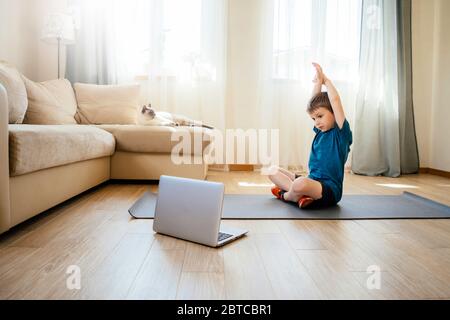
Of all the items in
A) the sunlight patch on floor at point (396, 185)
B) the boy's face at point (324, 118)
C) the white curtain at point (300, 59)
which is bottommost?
the sunlight patch on floor at point (396, 185)

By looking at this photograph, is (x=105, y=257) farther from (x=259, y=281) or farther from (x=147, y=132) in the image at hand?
(x=147, y=132)

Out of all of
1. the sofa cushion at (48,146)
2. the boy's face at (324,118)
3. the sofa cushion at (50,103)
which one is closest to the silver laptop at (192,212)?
the sofa cushion at (48,146)

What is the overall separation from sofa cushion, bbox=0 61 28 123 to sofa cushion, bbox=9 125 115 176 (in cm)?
38

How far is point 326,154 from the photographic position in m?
1.92

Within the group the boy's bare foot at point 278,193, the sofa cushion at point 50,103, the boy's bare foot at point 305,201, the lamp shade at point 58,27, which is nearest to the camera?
the boy's bare foot at point 305,201

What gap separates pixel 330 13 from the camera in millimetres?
3574

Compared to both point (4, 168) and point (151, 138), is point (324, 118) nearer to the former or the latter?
point (151, 138)

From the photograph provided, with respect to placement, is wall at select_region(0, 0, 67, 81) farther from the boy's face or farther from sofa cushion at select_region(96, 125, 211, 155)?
the boy's face

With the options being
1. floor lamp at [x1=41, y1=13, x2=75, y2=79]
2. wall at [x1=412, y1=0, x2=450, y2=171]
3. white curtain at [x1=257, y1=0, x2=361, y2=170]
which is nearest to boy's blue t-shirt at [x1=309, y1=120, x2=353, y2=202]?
white curtain at [x1=257, y1=0, x2=361, y2=170]

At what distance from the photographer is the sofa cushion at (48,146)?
1.28 m

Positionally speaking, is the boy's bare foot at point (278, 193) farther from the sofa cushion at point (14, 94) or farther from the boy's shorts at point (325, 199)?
the sofa cushion at point (14, 94)

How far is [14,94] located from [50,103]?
51 centimetres

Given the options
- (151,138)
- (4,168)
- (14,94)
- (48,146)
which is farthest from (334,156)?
(14,94)

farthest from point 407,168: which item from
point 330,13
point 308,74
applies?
point 330,13
